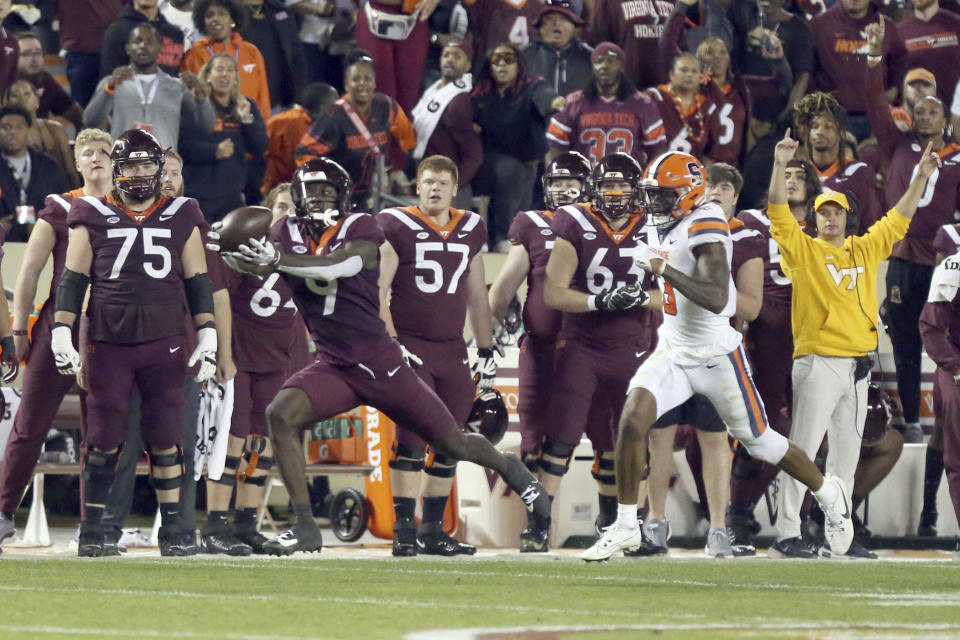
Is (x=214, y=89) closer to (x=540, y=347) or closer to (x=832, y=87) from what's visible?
(x=540, y=347)

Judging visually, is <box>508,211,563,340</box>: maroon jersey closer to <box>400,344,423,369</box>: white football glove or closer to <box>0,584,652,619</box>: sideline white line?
<box>400,344,423,369</box>: white football glove

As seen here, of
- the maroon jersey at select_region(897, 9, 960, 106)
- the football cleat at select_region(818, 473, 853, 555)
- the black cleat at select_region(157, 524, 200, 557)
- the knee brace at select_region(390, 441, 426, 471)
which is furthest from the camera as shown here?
the maroon jersey at select_region(897, 9, 960, 106)

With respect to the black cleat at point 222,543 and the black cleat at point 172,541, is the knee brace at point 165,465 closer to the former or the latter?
the black cleat at point 172,541

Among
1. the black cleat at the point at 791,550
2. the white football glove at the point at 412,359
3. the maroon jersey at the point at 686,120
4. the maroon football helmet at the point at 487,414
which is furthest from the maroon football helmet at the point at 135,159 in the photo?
the maroon jersey at the point at 686,120

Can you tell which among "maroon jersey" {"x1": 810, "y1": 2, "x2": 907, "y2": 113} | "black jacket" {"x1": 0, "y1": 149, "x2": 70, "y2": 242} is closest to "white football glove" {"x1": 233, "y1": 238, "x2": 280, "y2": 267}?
"black jacket" {"x1": 0, "y1": 149, "x2": 70, "y2": 242}

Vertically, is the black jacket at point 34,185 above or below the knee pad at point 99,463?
above

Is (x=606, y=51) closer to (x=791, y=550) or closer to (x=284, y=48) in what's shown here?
(x=284, y=48)

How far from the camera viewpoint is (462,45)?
11.8 metres

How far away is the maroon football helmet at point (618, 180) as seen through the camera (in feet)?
27.7

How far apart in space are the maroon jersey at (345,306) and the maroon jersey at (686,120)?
14.3 ft

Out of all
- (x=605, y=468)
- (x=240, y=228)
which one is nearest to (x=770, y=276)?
(x=605, y=468)

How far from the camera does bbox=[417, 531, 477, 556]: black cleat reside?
27.2 ft

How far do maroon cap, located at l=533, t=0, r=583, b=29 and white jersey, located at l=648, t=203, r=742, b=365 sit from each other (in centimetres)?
463

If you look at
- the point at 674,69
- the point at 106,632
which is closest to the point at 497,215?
the point at 674,69
